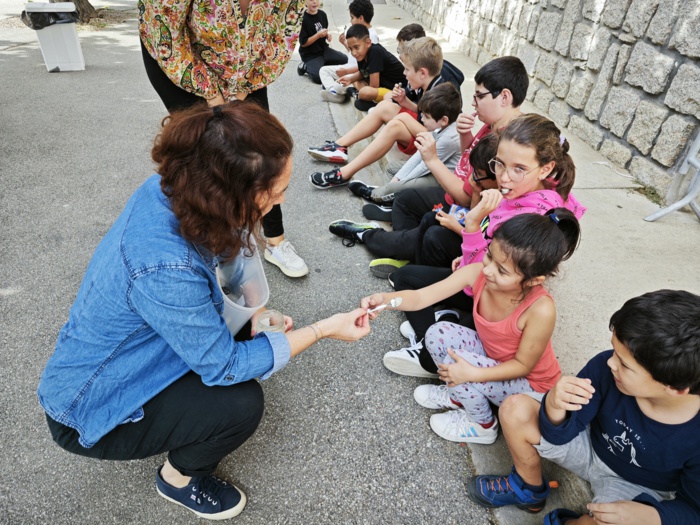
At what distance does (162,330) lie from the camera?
115 cm

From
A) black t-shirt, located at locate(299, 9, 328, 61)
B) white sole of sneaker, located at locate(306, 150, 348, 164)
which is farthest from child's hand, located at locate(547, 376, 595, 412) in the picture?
black t-shirt, located at locate(299, 9, 328, 61)

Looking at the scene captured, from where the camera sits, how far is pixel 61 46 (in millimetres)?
5492

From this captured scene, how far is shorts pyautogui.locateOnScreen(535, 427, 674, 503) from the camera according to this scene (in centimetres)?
126

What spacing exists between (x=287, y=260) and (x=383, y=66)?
2.72 metres

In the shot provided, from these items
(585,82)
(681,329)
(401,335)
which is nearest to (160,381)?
(401,335)

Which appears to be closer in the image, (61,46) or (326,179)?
(326,179)

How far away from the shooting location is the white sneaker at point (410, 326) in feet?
6.94

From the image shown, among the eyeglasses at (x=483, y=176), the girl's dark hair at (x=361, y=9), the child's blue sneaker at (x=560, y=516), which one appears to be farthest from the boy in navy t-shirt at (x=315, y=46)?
the child's blue sneaker at (x=560, y=516)

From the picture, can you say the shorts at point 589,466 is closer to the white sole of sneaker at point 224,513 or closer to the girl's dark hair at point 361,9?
the white sole of sneaker at point 224,513

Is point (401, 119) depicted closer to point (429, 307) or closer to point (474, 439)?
point (429, 307)

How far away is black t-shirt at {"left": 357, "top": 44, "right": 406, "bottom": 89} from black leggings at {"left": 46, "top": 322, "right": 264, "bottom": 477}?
380 cm

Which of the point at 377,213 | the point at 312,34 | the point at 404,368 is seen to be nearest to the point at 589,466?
the point at 404,368

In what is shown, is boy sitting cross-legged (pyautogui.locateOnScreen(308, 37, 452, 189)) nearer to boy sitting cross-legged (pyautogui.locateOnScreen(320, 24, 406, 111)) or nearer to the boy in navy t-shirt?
boy sitting cross-legged (pyautogui.locateOnScreen(320, 24, 406, 111))

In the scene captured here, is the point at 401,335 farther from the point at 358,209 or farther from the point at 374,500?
the point at 358,209
